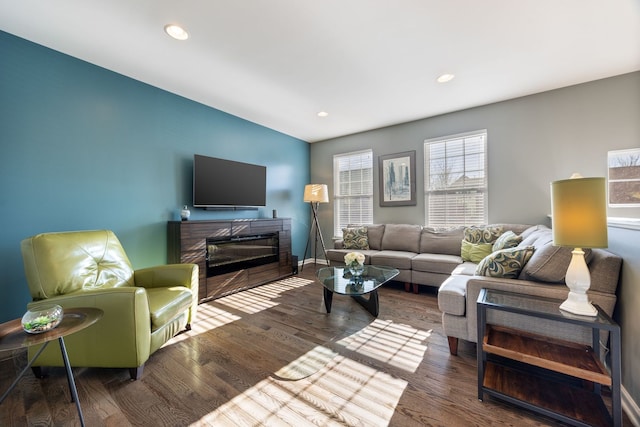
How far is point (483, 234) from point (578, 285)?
2.17 m

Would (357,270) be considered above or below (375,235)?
below

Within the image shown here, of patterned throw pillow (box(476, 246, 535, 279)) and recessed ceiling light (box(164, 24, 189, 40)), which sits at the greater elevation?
recessed ceiling light (box(164, 24, 189, 40))

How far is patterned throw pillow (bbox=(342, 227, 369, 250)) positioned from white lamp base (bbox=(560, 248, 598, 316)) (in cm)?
300

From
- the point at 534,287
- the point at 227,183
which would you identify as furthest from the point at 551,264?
the point at 227,183

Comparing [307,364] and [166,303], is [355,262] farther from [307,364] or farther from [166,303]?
[166,303]

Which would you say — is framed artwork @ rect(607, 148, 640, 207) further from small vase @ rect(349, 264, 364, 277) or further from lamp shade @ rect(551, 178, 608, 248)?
small vase @ rect(349, 264, 364, 277)

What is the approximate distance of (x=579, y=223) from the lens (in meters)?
1.31

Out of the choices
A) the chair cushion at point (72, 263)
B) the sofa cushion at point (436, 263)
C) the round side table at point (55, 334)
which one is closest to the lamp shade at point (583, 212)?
the sofa cushion at point (436, 263)

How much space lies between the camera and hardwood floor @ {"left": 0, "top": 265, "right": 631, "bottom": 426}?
1378mm

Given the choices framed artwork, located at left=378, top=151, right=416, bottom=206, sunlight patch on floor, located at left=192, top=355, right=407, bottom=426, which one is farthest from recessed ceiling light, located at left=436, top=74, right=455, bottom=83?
sunlight patch on floor, located at left=192, top=355, right=407, bottom=426

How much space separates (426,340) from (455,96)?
3076 mm

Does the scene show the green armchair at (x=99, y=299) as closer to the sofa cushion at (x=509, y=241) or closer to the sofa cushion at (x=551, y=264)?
the sofa cushion at (x=551, y=264)

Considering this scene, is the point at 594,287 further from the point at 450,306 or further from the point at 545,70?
the point at 545,70

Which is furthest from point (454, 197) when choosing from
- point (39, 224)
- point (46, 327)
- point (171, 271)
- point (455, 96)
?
point (39, 224)
